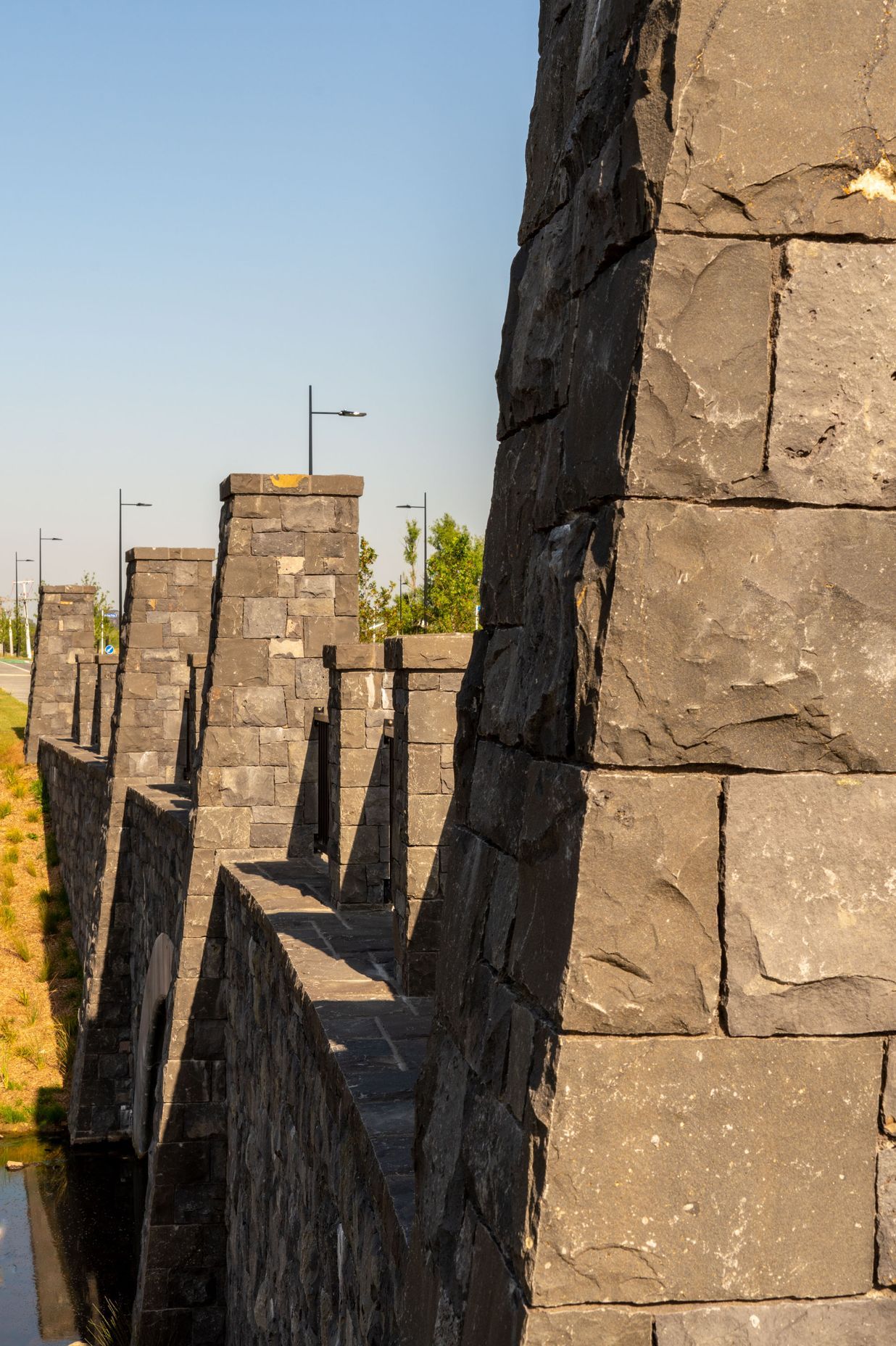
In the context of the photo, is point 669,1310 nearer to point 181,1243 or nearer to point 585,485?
point 585,485

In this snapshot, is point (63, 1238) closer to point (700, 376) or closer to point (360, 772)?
point (360, 772)

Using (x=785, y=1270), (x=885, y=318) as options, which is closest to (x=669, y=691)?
(x=885, y=318)

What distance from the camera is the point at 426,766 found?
6.56m

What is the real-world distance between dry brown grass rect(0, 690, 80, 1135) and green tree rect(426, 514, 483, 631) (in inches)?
463

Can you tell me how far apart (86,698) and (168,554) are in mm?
9384

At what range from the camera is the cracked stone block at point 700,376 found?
2027 mm

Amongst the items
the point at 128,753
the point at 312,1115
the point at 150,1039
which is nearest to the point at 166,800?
the point at 150,1039

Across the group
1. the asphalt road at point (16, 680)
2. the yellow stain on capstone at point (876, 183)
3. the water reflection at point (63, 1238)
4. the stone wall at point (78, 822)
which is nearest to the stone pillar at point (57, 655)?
the stone wall at point (78, 822)

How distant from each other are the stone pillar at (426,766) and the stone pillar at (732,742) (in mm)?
4331

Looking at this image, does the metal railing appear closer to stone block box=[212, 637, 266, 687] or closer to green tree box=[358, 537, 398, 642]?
stone block box=[212, 637, 266, 687]

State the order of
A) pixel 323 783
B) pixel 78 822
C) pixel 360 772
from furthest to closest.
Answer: pixel 78 822 → pixel 323 783 → pixel 360 772

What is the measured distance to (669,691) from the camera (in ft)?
6.68

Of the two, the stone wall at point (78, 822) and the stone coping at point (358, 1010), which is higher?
the stone coping at point (358, 1010)

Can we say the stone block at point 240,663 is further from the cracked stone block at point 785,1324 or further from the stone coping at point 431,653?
the cracked stone block at point 785,1324
